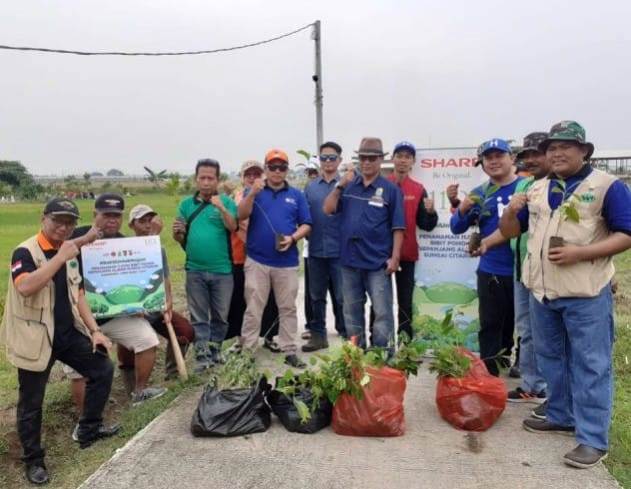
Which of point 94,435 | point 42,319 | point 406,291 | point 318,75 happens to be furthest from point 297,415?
point 318,75

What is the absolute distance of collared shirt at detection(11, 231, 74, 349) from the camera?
12.3 feet

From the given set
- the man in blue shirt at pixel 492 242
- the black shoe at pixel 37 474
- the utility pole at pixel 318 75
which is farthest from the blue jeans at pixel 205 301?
the utility pole at pixel 318 75

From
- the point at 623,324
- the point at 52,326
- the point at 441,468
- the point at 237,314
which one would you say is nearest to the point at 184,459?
the point at 52,326

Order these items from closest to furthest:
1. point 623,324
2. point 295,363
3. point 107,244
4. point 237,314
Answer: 1. point 107,244
2. point 295,363
3. point 237,314
4. point 623,324

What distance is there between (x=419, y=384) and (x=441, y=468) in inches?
59.2

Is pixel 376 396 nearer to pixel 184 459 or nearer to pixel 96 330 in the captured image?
pixel 184 459

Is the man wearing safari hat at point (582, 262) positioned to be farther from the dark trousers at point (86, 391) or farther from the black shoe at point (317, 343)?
the dark trousers at point (86, 391)

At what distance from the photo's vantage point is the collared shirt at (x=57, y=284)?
147 inches

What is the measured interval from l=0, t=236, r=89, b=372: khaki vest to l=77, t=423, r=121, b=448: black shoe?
77 cm

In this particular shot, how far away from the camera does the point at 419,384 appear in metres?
5.02

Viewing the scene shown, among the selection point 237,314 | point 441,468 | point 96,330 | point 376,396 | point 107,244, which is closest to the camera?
point 441,468

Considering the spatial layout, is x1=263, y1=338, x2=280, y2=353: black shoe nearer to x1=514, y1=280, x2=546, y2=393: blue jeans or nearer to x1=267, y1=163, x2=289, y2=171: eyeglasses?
x1=267, y1=163, x2=289, y2=171: eyeglasses

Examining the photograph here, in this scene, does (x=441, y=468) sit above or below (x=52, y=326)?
below

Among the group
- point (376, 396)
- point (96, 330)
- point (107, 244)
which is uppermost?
point (107, 244)
